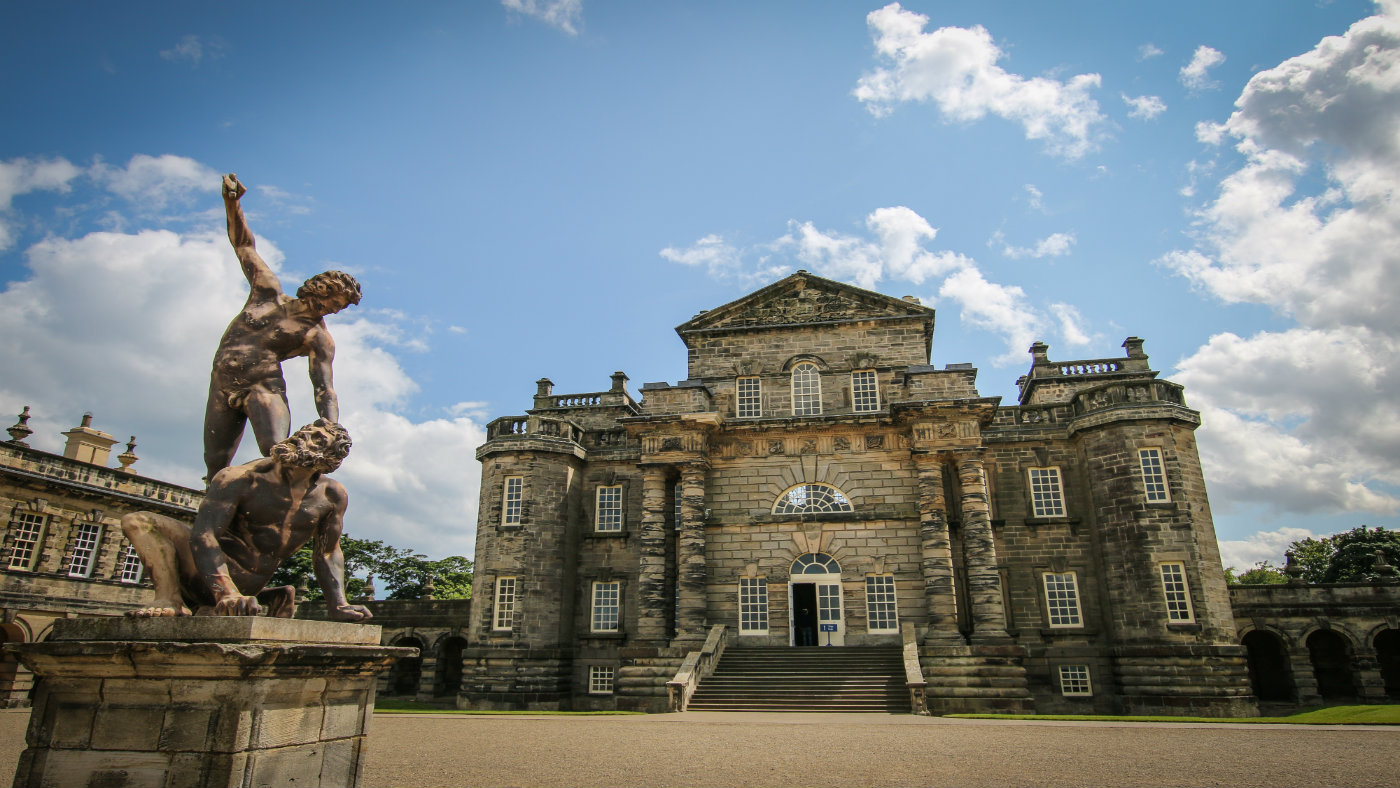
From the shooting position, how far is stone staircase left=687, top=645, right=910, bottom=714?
20.1m

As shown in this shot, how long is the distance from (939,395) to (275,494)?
22837mm

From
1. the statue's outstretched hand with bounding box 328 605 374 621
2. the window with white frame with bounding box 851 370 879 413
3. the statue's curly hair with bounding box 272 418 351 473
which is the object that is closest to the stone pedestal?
the statue's outstretched hand with bounding box 328 605 374 621

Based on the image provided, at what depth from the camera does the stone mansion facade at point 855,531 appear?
23625 millimetres

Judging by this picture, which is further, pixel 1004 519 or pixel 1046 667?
pixel 1004 519

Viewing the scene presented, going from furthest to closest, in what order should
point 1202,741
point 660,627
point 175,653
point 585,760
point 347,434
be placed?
point 660,627
point 1202,741
point 585,760
point 347,434
point 175,653

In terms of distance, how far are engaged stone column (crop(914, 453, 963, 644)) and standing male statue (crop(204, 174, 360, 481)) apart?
2059cm

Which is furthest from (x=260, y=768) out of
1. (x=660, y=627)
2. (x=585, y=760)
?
(x=660, y=627)

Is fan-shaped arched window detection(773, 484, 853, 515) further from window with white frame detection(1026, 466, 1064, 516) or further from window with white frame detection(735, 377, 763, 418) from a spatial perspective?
window with white frame detection(1026, 466, 1064, 516)

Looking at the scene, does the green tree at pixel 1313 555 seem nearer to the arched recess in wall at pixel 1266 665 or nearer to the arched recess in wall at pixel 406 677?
the arched recess in wall at pixel 1266 665

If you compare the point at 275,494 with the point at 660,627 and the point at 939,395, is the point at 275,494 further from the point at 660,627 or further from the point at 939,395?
the point at 939,395

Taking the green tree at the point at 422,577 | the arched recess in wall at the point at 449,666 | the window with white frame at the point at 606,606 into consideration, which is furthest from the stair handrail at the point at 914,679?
the green tree at the point at 422,577

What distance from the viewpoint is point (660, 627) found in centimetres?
2503

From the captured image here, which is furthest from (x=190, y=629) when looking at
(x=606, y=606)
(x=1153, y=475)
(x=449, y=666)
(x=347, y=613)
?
(x=449, y=666)

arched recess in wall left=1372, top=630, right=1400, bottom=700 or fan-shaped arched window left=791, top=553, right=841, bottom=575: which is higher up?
fan-shaped arched window left=791, top=553, right=841, bottom=575
